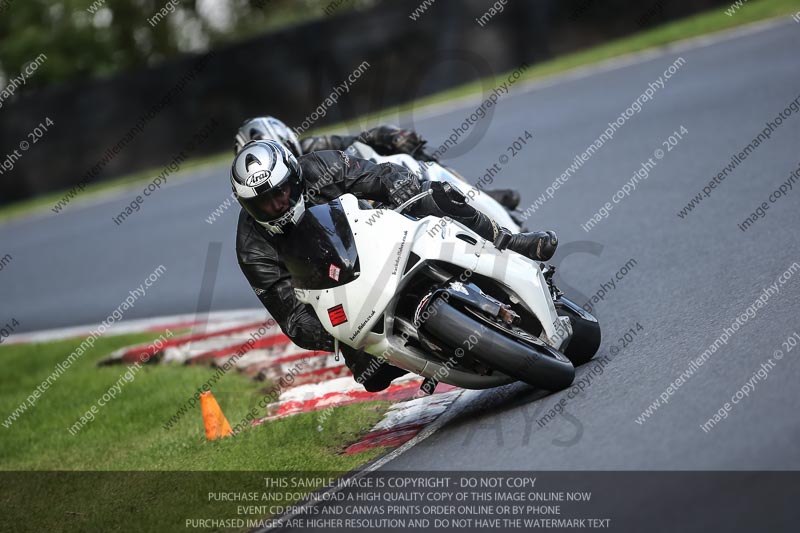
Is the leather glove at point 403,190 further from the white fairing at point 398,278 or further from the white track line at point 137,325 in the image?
the white track line at point 137,325

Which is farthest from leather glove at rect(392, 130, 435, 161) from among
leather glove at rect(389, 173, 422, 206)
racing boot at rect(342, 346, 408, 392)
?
racing boot at rect(342, 346, 408, 392)

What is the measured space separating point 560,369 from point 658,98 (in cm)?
824

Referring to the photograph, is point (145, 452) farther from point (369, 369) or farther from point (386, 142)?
point (386, 142)

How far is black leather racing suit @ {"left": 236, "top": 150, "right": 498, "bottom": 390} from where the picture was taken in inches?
236

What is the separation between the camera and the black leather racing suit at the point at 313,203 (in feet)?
19.7

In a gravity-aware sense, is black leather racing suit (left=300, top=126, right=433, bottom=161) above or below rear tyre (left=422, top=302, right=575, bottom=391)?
below

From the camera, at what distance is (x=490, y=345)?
5371mm

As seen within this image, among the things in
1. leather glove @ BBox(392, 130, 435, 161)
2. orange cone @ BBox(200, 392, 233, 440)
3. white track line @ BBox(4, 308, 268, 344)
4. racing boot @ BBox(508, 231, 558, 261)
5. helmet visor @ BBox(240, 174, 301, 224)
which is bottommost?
white track line @ BBox(4, 308, 268, 344)

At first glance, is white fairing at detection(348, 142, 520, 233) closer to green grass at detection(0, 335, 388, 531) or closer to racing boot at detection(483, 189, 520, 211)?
racing boot at detection(483, 189, 520, 211)

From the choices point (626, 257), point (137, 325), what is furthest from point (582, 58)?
point (626, 257)

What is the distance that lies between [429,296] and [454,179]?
2.50 meters

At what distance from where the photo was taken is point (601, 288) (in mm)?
7871

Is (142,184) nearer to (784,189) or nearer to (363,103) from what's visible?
(363,103)

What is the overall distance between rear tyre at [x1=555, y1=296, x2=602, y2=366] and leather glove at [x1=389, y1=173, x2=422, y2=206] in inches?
40.5
